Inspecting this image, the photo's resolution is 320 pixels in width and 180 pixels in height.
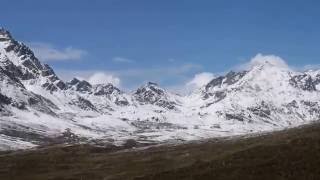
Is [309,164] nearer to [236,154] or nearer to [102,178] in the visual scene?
[236,154]

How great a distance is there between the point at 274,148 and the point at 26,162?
93084 millimetres

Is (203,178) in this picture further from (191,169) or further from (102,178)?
(102,178)

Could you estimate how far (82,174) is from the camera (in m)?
138

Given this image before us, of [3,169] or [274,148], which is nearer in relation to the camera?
[274,148]

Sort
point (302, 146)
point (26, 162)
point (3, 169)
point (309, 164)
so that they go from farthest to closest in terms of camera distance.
→ 1. point (26, 162)
2. point (3, 169)
3. point (302, 146)
4. point (309, 164)

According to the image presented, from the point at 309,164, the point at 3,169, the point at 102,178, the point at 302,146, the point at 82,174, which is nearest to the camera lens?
the point at 309,164

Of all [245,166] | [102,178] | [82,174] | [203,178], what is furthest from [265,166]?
[82,174]

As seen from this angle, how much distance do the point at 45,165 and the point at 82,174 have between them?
36.7 meters

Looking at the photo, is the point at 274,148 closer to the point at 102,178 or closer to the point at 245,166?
the point at 245,166

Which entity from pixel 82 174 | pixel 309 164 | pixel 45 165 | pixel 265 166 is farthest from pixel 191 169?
pixel 45 165

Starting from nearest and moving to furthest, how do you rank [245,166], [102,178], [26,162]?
1. [245,166]
2. [102,178]
3. [26,162]

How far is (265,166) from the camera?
95125mm

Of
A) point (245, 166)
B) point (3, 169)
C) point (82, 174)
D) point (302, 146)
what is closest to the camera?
point (245, 166)

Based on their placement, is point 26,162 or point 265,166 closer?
point 265,166
